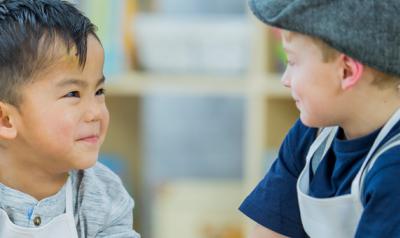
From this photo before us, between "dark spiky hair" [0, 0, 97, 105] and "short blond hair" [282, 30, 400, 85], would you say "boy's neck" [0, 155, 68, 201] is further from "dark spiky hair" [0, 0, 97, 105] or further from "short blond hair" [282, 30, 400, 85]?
"short blond hair" [282, 30, 400, 85]

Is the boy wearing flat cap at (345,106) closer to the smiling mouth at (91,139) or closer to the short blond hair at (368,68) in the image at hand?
the short blond hair at (368,68)

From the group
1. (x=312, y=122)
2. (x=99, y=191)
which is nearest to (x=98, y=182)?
(x=99, y=191)

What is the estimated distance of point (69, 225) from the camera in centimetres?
110

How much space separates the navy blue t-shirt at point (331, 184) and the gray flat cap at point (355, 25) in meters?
0.10

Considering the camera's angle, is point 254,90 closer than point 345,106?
No

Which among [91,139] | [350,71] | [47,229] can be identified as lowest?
[47,229]

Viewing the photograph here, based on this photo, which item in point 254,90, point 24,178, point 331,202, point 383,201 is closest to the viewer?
point 383,201

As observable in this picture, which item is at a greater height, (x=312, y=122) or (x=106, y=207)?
(x=312, y=122)

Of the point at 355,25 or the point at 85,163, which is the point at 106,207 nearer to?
the point at 85,163

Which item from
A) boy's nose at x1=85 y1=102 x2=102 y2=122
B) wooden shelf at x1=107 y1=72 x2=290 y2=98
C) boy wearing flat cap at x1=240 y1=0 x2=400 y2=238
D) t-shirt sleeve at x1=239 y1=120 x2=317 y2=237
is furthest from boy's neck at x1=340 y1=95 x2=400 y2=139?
wooden shelf at x1=107 y1=72 x2=290 y2=98

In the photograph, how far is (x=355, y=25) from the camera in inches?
35.5

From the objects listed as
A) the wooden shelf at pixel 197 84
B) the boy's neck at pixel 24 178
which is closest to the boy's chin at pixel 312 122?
the boy's neck at pixel 24 178

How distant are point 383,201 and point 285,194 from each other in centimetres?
25

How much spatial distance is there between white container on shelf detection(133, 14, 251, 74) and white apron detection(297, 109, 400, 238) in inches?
39.3
